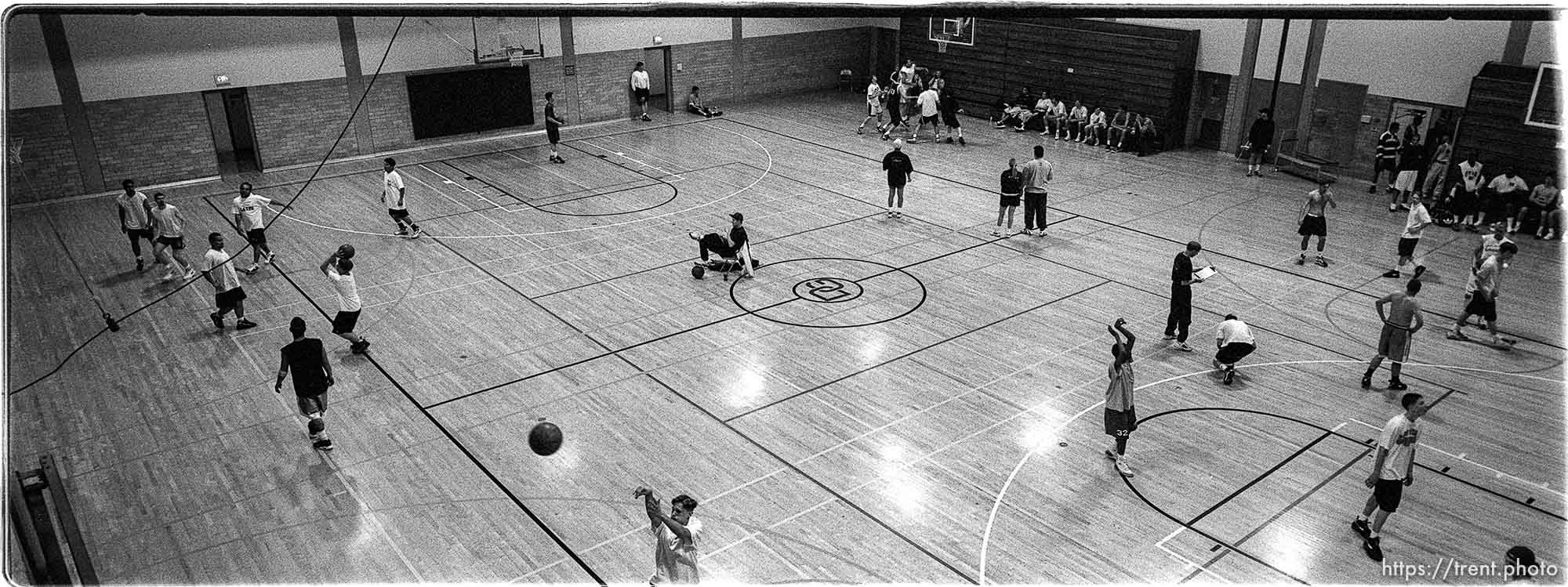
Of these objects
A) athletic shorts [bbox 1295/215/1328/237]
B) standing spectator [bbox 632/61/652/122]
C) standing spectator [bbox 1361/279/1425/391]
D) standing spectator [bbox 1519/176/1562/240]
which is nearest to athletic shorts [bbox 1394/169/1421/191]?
standing spectator [bbox 1519/176/1562/240]

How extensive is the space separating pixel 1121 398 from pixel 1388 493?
2276mm

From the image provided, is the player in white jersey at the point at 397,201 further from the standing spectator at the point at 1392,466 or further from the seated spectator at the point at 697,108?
the standing spectator at the point at 1392,466

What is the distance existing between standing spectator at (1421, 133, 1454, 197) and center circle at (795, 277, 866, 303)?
12329 mm

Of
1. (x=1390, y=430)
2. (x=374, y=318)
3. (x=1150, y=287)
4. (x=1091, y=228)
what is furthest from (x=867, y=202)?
(x=1390, y=430)

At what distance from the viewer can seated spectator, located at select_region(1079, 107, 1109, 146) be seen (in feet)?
80.6

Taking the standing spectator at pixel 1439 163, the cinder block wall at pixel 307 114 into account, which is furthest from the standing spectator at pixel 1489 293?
the cinder block wall at pixel 307 114

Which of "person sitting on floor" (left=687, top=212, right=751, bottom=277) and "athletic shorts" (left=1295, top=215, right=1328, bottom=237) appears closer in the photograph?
"person sitting on floor" (left=687, top=212, right=751, bottom=277)

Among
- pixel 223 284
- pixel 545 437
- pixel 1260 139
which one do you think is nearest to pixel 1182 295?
pixel 545 437

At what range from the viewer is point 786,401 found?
11469mm

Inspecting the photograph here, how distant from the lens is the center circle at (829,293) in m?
13.9

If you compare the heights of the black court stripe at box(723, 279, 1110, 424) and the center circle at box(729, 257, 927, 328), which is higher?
the center circle at box(729, 257, 927, 328)

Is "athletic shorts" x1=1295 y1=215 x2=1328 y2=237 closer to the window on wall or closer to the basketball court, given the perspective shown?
the basketball court

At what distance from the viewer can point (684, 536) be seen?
24.3ft

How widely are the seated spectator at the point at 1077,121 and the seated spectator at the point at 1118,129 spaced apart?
0.75m
